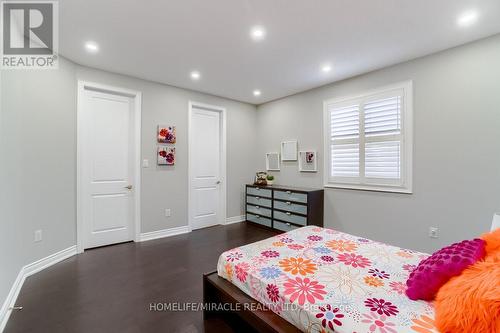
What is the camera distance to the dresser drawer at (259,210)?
173 inches

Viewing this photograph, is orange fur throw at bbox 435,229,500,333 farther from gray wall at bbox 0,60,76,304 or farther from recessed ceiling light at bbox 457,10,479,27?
gray wall at bbox 0,60,76,304

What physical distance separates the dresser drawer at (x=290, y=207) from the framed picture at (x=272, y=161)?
88 cm

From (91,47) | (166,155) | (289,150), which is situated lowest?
(166,155)

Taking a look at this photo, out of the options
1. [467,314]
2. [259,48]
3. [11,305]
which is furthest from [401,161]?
[11,305]

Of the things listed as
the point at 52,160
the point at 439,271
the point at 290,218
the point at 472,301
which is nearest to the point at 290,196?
the point at 290,218

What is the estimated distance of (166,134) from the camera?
153 inches

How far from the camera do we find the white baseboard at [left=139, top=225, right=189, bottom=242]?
3676mm

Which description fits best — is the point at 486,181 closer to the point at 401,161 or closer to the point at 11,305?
the point at 401,161

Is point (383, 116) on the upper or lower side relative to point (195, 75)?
lower

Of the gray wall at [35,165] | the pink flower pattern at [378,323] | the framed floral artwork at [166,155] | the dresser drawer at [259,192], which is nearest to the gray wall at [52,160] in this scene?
the gray wall at [35,165]

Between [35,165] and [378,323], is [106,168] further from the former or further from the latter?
[378,323]

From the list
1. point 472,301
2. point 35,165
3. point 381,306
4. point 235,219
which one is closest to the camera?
point 472,301

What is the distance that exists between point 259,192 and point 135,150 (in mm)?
2331

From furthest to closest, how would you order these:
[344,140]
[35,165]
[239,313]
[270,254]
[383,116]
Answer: [344,140] → [383,116] → [35,165] → [270,254] → [239,313]
